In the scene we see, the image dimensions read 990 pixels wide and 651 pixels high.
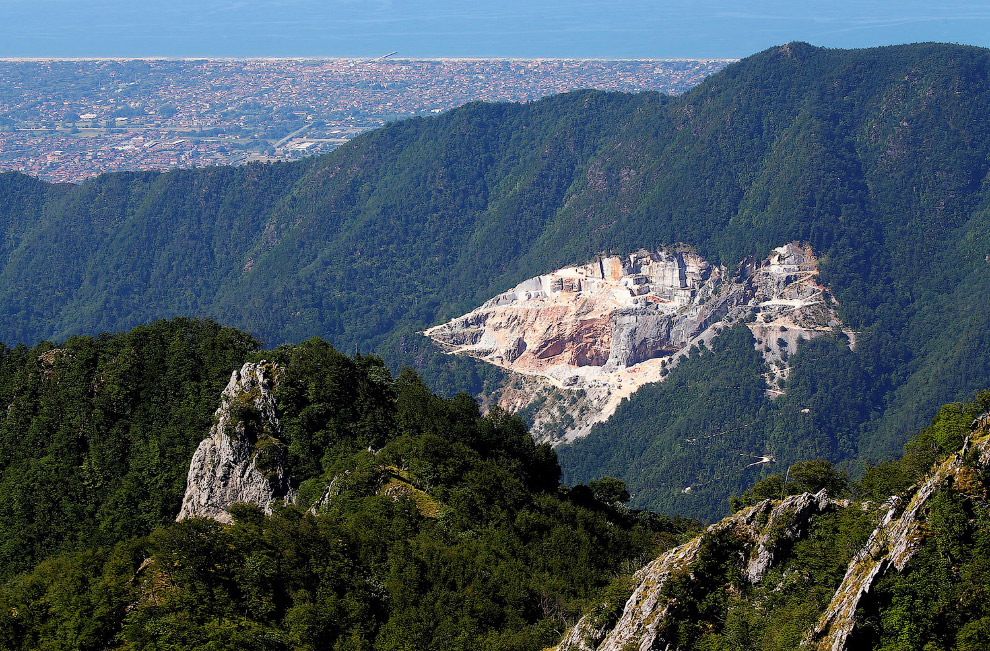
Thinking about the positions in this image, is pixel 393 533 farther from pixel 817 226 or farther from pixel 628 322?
pixel 817 226

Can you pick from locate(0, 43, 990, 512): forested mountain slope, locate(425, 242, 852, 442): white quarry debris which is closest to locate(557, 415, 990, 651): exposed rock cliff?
locate(0, 43, 990, 512): forested mountain slope

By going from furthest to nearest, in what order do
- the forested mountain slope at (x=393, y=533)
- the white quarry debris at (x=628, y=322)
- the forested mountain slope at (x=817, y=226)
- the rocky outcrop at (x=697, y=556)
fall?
the white quarry debris at (x=628, y=322)
the forested mountain slope at (x=817, y=226)
the rocky outcrop at (x=697, y=556)
the forested mountain slope at (x=393, y=533)

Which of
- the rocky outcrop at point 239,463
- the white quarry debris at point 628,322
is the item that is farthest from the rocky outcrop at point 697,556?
the white quarry debris at point 628,322

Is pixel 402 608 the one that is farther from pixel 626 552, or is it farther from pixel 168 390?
pixel 168 390

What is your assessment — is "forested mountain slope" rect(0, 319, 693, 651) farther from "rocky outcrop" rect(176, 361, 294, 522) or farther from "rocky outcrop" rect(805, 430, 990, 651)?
"rocky outcrop" rect(805, 430, 990, 651)

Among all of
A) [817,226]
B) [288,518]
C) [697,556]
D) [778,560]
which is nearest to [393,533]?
[288,518]

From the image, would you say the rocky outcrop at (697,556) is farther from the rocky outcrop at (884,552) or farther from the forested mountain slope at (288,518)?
the forested mountain slope at (288,518)

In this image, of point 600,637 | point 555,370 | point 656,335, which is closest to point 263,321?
point 555,370
